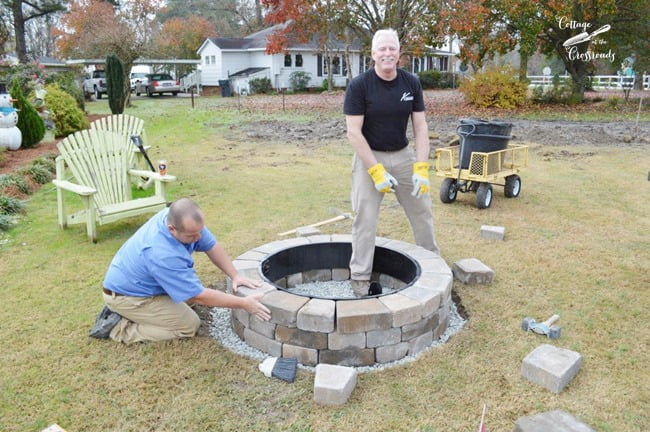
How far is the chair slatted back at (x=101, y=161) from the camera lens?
16.2 feet

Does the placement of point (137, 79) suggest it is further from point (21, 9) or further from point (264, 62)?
point (264, 62)

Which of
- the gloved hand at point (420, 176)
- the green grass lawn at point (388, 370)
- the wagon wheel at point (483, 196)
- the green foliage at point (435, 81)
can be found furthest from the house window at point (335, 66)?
the gloved hand at point (420, 176)

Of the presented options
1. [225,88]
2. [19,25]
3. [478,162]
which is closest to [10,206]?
[478,162]

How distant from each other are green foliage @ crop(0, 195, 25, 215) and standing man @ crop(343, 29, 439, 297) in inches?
165

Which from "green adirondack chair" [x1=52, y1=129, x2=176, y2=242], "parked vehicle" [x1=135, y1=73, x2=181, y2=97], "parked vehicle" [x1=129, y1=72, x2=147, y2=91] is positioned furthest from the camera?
"parked vehicle" [x1=129, y1=72, x2=147, y2=91]

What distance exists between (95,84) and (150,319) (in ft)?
80.8

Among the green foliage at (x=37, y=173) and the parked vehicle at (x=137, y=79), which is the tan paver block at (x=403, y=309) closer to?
the green foliage at (x=37, y=173)

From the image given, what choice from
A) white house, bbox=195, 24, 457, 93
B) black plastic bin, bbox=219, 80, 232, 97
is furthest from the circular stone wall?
white house, bbox=195, 24, 457, 93

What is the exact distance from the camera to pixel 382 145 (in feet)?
11.1

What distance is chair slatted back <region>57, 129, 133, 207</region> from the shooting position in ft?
16.2

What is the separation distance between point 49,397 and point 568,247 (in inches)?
164

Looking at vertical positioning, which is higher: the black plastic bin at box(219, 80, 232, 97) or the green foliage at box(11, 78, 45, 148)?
the black plastic bin at box(219, 80, 232, 97)

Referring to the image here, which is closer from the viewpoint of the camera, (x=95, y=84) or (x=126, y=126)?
(x=126, y=126)

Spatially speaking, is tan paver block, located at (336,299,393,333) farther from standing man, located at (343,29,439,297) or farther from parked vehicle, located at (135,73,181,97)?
parked vehicle, located at (135,73,181,97)
